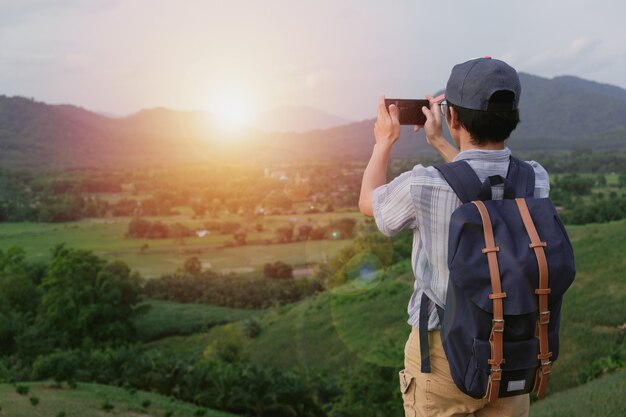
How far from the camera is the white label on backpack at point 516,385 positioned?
1.88m

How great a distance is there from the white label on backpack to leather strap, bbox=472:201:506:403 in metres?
0.06

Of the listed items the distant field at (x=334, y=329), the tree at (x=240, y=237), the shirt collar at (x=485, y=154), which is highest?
the shirt collar at (x=485, y=154)

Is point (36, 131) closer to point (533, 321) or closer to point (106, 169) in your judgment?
point (106, 169)

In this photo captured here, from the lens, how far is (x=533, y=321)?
1825 millimetres

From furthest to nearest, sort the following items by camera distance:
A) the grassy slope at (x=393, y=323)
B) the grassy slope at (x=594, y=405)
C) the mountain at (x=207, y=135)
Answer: the mountain at (x=207, y=135) < the grassy slope at (x=393, y=323) < the grassy slope at (x=594, y=405)

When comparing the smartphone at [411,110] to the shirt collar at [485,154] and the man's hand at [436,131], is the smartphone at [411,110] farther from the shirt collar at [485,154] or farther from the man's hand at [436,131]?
the shirt collar at [485,154]

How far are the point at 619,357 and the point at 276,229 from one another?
69349mm

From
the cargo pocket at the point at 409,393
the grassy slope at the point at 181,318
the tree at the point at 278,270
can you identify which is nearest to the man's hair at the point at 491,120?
the cargo pocket at the point at 409,393

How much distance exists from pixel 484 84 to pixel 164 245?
79.0 meters

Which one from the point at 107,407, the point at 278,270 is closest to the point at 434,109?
the point at 107,407

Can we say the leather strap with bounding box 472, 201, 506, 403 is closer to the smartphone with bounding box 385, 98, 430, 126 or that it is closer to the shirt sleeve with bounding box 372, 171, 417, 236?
the shirt sleeve with bounding box 372, 171, 417, 236

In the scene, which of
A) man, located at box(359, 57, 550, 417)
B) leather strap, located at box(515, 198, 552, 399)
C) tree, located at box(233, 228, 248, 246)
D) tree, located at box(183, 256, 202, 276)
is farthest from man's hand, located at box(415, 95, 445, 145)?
tree, located at box(233, 228, 248, 246)

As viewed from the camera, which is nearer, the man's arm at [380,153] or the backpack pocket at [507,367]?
the backpack pocket at [507,367]

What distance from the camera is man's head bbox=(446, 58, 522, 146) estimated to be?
1.92 m
